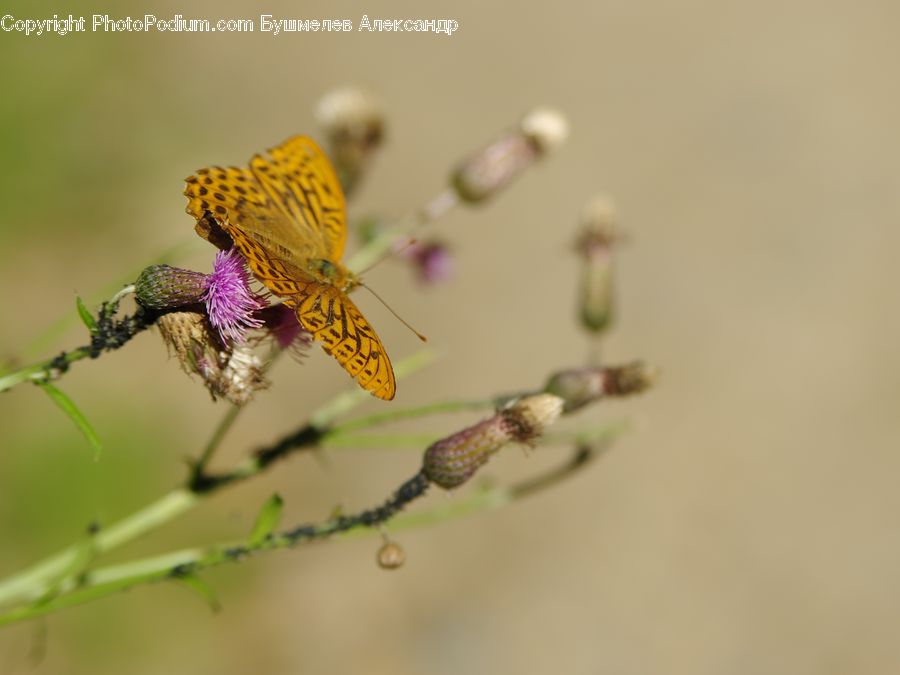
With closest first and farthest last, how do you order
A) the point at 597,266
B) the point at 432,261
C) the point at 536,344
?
the point at 597,266
the point at 432,261
the point at 536,344

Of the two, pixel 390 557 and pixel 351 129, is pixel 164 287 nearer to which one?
pixel 390 557

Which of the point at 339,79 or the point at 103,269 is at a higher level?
the point at 339,79

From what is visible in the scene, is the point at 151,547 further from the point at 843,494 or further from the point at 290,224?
the point at 843,494

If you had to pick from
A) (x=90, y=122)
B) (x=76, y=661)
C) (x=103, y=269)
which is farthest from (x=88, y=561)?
(x=90, y=122)

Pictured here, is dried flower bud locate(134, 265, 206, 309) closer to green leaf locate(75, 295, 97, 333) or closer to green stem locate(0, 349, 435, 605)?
green leaf locate(75, 295, 97, 333)

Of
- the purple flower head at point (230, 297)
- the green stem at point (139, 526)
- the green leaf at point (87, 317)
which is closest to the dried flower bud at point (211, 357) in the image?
the purple flower head at point (230, 297)

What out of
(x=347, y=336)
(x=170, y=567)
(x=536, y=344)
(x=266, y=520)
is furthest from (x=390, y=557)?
(x=536, y=344)
